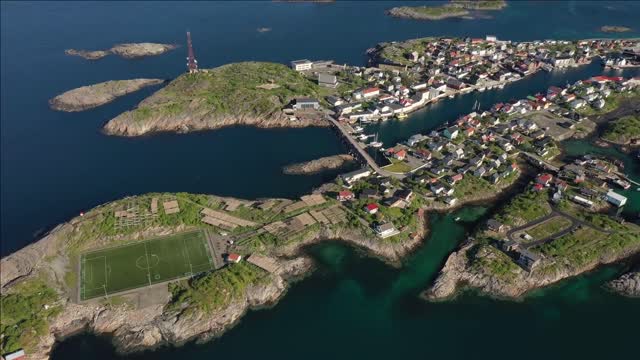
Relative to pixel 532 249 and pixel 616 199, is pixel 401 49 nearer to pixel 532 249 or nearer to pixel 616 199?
pixel 616 199

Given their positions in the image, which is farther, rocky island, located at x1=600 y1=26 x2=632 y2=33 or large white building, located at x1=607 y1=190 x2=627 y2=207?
rocky island, located at x1=600 y1=26 x2=632 y2=33

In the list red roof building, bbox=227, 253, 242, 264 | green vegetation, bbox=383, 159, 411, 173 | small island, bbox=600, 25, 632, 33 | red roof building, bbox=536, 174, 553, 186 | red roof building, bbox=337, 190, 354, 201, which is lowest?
red roof building, bbox=536, 174, 553, 186

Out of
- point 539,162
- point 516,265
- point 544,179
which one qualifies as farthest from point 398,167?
point 516,265

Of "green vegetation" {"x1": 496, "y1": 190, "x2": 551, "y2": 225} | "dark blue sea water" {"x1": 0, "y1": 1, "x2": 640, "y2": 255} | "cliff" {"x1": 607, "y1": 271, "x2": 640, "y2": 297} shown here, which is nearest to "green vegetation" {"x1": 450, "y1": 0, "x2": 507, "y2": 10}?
"dark blue sea water" {"x1": 0, "y1": 1, "x2": 640, "y2": 255}

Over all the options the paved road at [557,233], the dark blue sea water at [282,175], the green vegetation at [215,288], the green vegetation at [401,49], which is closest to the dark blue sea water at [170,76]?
the dark blue sea water at [282,175]

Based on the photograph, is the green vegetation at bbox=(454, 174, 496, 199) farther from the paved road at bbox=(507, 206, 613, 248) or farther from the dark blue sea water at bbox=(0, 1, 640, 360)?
the paved road at bbox=(507, 206, 613, 248)

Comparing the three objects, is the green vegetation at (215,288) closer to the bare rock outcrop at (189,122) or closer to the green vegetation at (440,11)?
the bare rock outcrop at (189,122)
